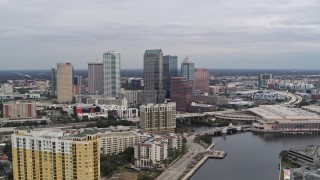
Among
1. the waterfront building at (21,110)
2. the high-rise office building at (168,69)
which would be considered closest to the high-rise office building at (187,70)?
the high-rise office building at (168,69)

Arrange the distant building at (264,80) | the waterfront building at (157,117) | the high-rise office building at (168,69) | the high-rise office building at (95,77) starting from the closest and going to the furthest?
the waterfront building at (157,117) → the high-rise office building at (168,69) → the high-rise office building at (95,77) → the distant building at (264,80)

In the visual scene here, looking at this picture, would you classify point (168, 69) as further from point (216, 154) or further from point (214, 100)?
point (216, 154)

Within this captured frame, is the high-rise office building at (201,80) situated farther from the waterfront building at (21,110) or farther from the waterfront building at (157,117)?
the waterfront building at (157,117)

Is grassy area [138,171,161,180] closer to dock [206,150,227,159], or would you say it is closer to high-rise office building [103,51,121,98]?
dock [206,150,227,159]

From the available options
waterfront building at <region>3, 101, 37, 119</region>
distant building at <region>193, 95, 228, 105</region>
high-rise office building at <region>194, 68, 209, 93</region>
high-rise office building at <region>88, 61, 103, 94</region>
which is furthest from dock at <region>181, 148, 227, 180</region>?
high-rise office building at <region>194, 68, 209, 93</region>

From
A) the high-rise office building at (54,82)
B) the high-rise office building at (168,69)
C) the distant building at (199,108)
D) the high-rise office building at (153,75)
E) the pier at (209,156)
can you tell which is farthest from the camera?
the high-rise office building at (54,82)

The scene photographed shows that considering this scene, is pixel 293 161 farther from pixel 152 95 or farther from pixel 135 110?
pixel 152 95

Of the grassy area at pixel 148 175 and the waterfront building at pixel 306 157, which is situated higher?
the waterfront building at pixel 306 157

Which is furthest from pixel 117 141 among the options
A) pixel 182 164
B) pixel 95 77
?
pixel 95 77
